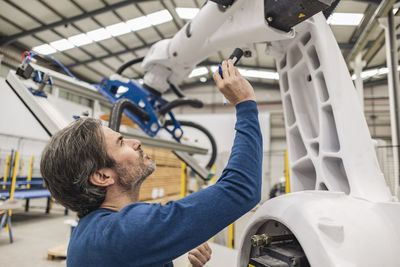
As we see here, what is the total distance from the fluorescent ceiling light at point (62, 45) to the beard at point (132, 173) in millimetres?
9749

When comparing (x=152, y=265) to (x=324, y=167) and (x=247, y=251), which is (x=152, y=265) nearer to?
(x=247, y=251)

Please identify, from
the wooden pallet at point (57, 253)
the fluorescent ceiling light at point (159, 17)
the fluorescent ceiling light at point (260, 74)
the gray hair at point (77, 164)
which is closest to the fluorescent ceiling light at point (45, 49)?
the fluorescent ceiling light at point (159, 17)

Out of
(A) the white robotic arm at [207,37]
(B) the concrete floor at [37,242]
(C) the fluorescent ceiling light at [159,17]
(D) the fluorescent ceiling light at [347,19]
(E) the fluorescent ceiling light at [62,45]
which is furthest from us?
(E) the fluorescent ceiling light at [62,45]

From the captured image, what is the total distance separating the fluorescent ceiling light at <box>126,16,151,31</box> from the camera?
852cm

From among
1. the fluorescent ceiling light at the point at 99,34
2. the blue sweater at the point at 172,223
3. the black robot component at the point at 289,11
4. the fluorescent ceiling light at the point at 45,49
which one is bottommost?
the blue sweater at the point at 172,223

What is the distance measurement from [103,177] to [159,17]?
8.62m

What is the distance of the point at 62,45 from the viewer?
941 cm

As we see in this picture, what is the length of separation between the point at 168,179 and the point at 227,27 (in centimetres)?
711

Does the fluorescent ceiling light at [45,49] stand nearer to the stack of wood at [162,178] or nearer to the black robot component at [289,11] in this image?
the stack of wood at [162,178]

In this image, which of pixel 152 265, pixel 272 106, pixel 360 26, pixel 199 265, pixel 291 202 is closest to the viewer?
pixel 152 265

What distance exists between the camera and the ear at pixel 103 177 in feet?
3.17

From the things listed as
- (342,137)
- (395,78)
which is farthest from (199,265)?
(395,78)

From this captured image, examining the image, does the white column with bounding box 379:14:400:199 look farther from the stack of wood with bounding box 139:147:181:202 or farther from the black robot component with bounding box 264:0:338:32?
the stack of wood with bounding box 139:147:181:202

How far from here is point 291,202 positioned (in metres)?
0.93
